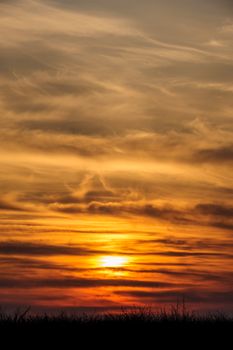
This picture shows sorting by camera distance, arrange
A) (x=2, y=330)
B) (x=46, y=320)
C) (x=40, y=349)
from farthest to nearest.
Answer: (x=46, y=320), (x=2, y=330), (x=40, y=349)

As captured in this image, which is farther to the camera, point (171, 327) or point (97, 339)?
point (171, 327)

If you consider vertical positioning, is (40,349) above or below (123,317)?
below

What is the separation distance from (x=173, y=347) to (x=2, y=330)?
2937 millimetres

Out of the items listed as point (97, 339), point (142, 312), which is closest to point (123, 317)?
point (142, 312)

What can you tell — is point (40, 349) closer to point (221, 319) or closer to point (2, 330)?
point (2, 330)

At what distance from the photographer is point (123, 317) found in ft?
47.8

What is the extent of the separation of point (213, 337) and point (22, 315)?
3.68 meters

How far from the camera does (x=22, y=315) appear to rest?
1463cm

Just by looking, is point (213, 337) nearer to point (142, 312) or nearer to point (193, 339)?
point (193, 339)

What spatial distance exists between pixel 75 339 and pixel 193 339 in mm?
2002

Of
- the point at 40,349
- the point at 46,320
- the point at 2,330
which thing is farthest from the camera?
the point at 46,320

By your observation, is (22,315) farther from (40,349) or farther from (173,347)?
(173,347)

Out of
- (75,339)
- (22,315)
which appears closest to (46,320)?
(22,315)

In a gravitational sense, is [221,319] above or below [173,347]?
above
